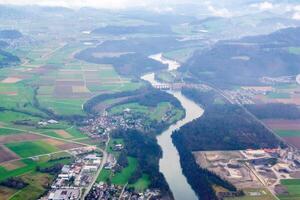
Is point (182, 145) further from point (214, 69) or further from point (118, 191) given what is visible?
point (214, 69)

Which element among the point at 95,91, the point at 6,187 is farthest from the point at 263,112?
the point at 6,187

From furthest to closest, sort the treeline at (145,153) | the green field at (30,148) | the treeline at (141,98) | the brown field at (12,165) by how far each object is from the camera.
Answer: the treeline at (141,98) < the green field at (30,148) < the brown field at (12,165) < the treeline at (145,153)

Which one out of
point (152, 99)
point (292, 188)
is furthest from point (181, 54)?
point (292, 188)

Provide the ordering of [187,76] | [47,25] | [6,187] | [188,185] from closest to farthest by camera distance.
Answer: [6,187], [188,185], [187,76], [47,25]

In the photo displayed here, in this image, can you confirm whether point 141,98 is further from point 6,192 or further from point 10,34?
point 10,34

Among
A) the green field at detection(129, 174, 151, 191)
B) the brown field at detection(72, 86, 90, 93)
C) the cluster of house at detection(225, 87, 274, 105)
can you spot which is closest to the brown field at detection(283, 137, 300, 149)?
the cluster of house at detection(225, 87, 274, 105)

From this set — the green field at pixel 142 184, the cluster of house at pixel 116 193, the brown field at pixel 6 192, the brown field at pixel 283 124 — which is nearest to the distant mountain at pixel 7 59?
the brown field at pixel 283 124

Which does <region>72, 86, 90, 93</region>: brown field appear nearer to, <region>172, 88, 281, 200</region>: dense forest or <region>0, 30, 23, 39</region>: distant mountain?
<region>172, 88, 281, 200</region>: dense forest

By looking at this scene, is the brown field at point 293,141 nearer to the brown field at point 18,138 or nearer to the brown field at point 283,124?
the brown field at point 283,124
